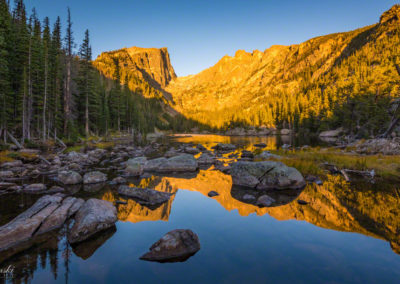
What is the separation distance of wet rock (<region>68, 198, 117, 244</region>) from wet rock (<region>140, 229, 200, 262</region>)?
2.33m

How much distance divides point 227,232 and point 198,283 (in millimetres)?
2844

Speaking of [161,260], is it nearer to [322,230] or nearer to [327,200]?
[322,230]

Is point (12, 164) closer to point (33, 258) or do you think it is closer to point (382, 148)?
point (33, 258)

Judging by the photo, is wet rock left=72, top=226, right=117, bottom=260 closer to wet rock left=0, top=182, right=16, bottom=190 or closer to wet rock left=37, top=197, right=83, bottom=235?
wet rock left=37, top=197, right=83, bottom=235

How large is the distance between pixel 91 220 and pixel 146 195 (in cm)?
362

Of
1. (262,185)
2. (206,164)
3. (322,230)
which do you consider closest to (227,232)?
(322,230)

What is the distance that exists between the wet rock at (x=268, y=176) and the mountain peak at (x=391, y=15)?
196310 mm

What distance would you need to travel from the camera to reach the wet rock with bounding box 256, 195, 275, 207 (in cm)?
945

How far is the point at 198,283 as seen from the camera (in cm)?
451

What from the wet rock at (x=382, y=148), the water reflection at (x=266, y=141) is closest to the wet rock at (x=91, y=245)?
the wet rock at (x=382, y=148)

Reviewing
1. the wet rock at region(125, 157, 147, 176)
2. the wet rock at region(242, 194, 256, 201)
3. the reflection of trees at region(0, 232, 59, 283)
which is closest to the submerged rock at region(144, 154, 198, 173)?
the wet rock at region(125, 157, 147, 176)

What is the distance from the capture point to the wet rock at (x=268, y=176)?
1173 centimetres

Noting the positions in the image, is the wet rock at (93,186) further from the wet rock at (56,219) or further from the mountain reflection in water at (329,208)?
the wet rock at (56,219)

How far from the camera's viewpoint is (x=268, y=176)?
12000mm
